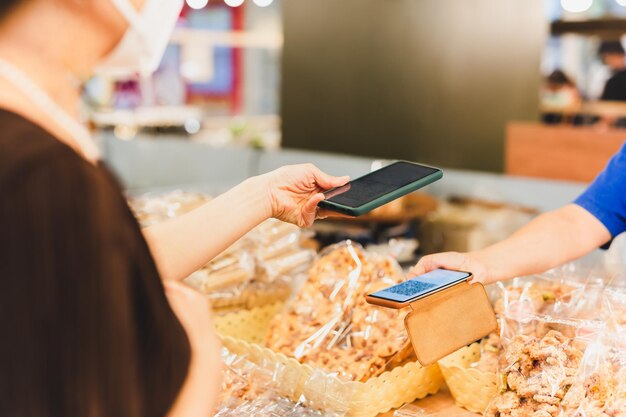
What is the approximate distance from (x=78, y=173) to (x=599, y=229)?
146 cm

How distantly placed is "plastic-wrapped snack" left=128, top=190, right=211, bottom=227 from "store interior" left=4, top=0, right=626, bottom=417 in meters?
0.01

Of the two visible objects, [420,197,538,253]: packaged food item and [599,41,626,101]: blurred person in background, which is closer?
[420,197,538,253]: packaged food item

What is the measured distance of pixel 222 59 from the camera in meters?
12.6

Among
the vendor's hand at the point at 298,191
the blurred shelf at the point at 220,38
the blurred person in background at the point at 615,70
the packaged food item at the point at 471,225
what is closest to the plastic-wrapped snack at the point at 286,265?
the vendor's hand at the point at 298,191

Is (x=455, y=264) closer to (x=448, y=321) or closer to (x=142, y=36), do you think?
(x=448, y=321)

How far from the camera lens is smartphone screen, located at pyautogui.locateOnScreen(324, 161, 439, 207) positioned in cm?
142

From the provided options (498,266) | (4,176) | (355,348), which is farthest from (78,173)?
(498,266)

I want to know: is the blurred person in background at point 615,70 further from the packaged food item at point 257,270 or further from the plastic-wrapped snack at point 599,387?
the plastic-wrapped snack at point 599,387

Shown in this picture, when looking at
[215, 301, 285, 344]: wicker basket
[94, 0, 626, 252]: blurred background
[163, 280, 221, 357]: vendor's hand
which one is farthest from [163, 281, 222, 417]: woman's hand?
[94, 0, 626, 252]: blurred background

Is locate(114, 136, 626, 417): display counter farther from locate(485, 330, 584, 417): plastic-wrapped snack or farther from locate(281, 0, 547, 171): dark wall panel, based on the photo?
locate(281, 0, 547, 171): dark wall panel

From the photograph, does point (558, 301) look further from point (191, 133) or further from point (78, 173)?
point (191, 133)

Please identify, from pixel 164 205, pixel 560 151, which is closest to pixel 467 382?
pixel 164 205

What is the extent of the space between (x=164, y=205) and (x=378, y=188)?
4.10 feet

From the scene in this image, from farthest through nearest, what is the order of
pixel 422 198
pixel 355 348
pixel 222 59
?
pixel 222 59 < pixel 422 198 < pixel 355 348
